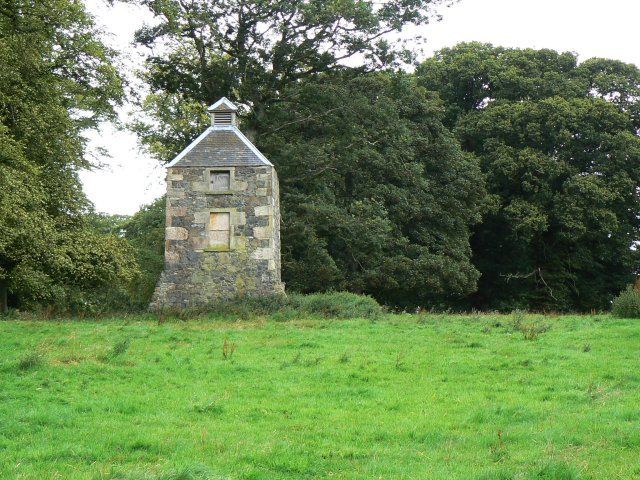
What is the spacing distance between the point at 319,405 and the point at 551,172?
29094mm

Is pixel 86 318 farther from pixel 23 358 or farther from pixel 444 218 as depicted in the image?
pixel 444 218

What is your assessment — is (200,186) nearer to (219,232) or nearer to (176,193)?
(176,193)

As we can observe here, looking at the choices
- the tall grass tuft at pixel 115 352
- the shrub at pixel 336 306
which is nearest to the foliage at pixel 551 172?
the shrub at pixel 336 306

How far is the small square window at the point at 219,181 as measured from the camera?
2567 cm

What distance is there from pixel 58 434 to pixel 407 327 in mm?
12162

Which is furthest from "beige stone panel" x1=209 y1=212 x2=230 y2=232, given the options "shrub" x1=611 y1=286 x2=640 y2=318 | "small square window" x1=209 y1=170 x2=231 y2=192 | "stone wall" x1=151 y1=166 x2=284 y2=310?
"shrub" x1=611 y1=286 x2=640 y2=318

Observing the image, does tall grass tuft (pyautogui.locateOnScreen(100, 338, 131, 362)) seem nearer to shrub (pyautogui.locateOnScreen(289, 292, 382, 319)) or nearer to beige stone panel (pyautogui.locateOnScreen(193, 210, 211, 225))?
shrub (pyautogui.locateOnScreen(289, 292, 382, 319))

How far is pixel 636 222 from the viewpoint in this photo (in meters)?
39.3

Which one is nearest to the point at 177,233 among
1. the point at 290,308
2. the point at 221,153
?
the point at 221,153

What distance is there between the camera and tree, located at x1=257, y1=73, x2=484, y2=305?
31500 millimetres

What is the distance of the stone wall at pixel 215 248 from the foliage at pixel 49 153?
1955 mm

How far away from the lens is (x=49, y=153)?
70.3 ft

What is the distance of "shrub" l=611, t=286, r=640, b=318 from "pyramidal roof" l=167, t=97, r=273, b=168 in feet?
37.5

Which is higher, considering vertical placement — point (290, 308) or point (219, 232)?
point (219, 232)
